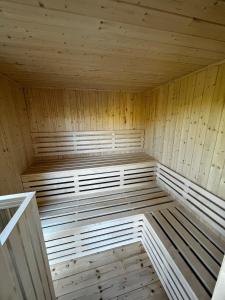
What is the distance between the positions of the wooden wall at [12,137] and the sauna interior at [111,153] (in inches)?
0.9

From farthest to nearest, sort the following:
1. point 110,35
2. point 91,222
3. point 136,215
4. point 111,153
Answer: point 111,153
point 136,215
point 91,222
point 110,35

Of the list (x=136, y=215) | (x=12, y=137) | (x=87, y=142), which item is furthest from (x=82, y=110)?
(x=136, y=215)

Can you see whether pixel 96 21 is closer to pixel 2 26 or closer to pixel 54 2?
pixel 54 2

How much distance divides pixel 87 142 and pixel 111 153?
0.60m

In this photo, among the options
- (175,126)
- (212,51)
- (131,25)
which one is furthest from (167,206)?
(131,25)

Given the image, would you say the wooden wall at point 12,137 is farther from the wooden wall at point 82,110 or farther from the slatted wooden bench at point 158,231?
the slatted wooden bench at point 158,231

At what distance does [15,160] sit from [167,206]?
2297mm

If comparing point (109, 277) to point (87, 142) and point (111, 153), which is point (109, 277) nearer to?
point (111, 153)

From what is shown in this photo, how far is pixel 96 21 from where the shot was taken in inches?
34.2

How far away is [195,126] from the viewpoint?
1806mm

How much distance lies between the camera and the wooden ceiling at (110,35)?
0.76 m

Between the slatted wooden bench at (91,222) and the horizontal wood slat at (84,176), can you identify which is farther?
the horizontal wood slat at (84,176)

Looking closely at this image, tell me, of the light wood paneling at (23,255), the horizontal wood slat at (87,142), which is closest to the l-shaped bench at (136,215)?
the horizontal wood slat at (87,142)

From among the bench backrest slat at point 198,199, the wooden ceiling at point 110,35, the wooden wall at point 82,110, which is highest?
the wooden ceiling at point 110,35
